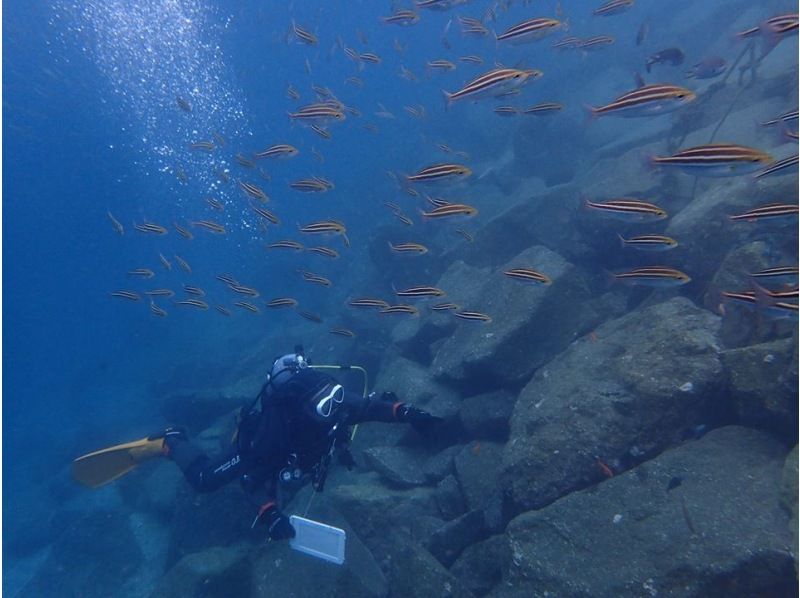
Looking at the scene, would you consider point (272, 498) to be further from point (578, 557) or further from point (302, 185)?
point (302, 185)

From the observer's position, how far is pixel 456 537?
563 cm

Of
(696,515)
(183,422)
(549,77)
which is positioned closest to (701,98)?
(696,515)

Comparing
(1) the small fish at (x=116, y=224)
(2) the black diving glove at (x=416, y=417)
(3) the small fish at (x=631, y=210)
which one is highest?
(1) the small fish at (x=116, y=224)

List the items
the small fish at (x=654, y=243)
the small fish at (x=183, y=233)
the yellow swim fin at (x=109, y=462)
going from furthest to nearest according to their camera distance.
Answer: the small fish at (x=183, y=233) < the yellow swim fin at (x=109, y=462) < the small fish at (x=654, y=243)

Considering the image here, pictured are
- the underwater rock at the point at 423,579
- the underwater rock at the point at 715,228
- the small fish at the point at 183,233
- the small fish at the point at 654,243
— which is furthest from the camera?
the small fish at the point at 183,233

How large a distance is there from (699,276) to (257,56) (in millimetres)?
116522

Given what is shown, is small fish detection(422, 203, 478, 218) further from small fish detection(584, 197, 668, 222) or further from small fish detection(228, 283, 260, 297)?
small fish detection(228, 283, 260, 297)

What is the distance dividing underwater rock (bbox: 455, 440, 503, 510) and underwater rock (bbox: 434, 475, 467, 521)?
5.3 inches

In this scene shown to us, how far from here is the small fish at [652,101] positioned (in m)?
4.89

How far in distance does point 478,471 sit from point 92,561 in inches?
439

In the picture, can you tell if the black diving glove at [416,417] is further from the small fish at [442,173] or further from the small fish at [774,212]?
the small fish at [774,212]

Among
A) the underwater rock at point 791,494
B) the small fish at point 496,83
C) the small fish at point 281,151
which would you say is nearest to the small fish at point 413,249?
the small fish at point 496,83

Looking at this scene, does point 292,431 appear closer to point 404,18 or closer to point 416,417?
point 416,417

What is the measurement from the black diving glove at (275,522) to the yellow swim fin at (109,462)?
4257 mm
